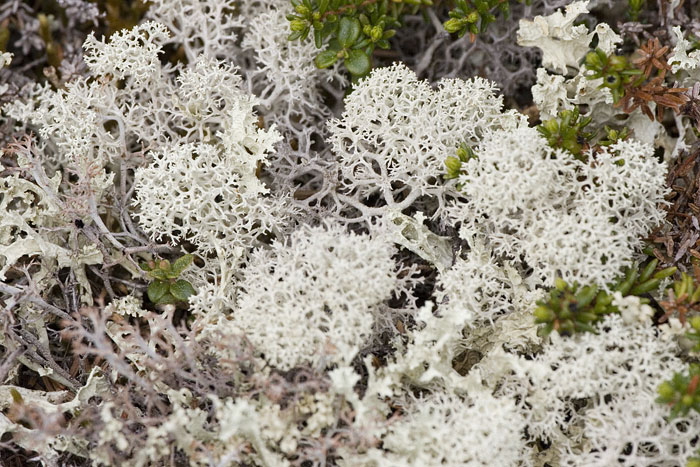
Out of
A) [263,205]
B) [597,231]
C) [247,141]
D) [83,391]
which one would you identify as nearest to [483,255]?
[597,231]

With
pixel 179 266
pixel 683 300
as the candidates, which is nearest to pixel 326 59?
pixel 179 266

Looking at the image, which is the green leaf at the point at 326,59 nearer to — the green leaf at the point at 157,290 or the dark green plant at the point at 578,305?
the green leaf at the point at 157,290

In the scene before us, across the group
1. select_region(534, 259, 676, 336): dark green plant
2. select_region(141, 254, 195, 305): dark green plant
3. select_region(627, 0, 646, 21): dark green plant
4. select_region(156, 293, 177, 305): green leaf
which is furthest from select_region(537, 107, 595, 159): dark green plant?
select_region(156, 293, 177, 305): green leaf

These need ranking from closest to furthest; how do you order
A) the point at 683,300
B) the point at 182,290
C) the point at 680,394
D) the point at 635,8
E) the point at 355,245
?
the point at 680,394
the point at 683,300
the point at 355,245
the point at 182,290
the point at 635,8

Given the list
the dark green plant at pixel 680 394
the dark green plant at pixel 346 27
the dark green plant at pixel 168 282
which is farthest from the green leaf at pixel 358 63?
the dark green plant at pixel 680 394

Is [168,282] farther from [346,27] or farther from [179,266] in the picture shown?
[346,27]

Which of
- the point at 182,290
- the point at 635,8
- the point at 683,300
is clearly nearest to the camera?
the point at 683,300

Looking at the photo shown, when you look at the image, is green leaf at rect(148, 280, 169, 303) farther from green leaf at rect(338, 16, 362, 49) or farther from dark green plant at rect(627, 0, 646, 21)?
dark green plant at rect(627, 0, 646, 21)
